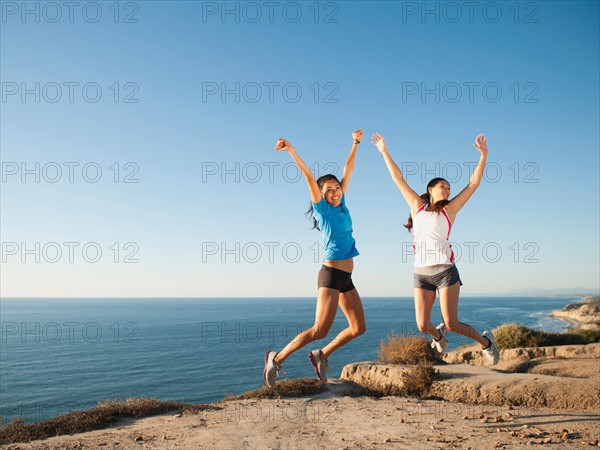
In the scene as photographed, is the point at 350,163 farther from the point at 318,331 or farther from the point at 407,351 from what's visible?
the point at 407,351

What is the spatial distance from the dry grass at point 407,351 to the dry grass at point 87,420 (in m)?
7.02

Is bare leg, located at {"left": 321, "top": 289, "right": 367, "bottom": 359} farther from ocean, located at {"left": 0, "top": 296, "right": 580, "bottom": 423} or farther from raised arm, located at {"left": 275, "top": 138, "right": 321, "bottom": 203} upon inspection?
ocean, located at {"left": 0, "top": 296, "right": 580, "bottom": 423}

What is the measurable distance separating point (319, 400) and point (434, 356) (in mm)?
6486

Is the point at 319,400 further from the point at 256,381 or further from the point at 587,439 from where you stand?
the point at 256,381

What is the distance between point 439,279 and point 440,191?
129 centimetres

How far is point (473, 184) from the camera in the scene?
272 inches

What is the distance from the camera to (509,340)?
19391 mm

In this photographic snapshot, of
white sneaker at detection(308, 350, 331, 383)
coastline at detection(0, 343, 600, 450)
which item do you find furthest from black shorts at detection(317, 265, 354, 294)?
coastline at detection(0, 343, 600, 450)

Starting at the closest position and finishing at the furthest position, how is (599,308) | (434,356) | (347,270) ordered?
(347,270), (434,356), (599,308)

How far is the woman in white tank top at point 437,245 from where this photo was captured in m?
6.46

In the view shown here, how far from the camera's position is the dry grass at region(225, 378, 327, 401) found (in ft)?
38.2

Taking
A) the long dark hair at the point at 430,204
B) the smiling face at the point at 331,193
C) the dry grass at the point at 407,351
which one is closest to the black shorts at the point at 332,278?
the smiling face at the point at 331,193

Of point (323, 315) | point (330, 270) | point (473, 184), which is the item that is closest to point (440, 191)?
point (473, 184)

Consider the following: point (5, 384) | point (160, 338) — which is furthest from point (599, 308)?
point (5, 384)
